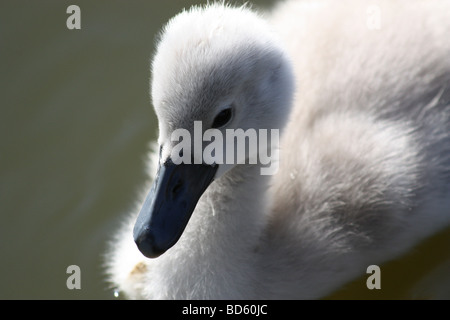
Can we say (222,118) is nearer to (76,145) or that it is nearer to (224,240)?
(224,240)

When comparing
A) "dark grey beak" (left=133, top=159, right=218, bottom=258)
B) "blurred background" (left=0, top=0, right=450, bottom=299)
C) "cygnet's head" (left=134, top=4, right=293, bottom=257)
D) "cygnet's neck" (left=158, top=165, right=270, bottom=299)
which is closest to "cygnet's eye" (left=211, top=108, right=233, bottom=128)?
"cygnet's head" (left=134, top=4, right=293, bottom=257)

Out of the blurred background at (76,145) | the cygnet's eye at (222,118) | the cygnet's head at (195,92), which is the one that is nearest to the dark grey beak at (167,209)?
the cygnet's head at (195,92)

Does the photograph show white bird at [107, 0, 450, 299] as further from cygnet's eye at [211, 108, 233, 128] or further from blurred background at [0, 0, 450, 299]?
blurred background at [0, 0, 450, 299]

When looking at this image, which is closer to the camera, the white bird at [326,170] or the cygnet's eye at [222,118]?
the cygnet's eye at [222,118]

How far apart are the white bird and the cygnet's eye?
0.01 meters

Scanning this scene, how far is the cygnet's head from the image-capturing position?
3250 millimetres

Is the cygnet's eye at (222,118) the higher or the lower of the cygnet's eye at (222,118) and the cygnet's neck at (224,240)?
the higher

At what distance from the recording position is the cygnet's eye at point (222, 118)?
131 inches

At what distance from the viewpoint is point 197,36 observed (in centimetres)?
327

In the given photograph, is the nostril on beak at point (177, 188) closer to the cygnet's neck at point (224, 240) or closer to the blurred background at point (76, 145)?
the cygnet's neck at point (224, 240)

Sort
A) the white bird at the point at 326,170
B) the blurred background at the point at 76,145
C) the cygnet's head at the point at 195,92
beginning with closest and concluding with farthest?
the cygnet's head at the point at 195,92, the white bird at the point at 326,170, the blurred background at the point at 76,145


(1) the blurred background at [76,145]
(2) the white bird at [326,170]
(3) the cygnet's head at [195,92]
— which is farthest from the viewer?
(1) the blurred background at [76,145]

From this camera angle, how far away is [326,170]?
3760mm
